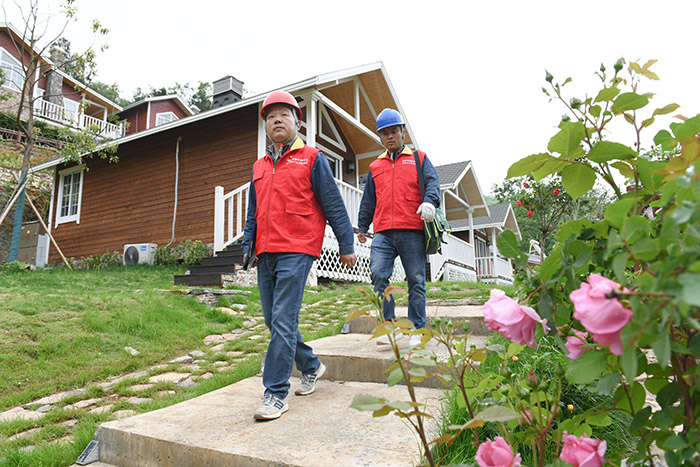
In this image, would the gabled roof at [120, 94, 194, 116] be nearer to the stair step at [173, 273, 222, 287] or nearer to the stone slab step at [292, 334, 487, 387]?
the stair step at [173, 273, 222, 287]

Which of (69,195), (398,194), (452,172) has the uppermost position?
(452,172)

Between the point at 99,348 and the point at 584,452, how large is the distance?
13.9 ft

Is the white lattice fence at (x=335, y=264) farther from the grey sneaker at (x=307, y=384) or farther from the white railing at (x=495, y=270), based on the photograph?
the white railing at (x=495, y=270)

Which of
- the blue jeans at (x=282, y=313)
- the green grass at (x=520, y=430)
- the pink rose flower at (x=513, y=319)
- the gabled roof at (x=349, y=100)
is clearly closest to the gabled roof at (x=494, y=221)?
the gabled roof at (x=349, y=100)

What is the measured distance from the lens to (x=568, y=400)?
187 cm

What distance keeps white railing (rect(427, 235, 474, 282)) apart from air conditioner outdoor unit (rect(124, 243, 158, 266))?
7.25 metres

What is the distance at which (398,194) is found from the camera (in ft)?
10.7

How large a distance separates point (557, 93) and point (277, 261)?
5.77 ft

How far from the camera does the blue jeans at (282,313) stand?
7.22 ft

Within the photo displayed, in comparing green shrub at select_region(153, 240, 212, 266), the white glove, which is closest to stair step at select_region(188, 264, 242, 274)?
green shrub at select_region(153, 240, 212, 266)

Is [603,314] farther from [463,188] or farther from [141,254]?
[463,188]

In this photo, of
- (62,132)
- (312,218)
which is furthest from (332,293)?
(62,132)

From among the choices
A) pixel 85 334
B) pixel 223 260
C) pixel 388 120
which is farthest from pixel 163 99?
pixel 388 120

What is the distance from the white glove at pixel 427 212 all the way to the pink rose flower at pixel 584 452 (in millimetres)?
2290
